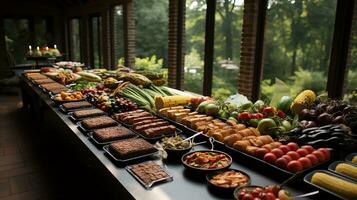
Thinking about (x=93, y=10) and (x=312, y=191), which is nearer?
(x=312, y=191)

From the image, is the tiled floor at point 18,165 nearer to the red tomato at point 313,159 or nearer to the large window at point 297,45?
the red tomato at point 313,159

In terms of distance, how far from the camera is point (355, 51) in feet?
9.99

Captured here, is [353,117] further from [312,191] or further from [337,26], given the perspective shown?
[337,26]

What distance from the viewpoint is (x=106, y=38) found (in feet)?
26.8

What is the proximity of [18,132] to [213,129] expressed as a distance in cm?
395

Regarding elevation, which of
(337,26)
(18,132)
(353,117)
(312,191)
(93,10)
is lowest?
(18,132)

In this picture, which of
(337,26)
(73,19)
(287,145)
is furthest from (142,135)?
(73,19)

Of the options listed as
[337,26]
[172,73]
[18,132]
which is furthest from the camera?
[172,73]

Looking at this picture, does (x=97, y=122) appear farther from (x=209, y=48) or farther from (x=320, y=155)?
(x=209, y=48)

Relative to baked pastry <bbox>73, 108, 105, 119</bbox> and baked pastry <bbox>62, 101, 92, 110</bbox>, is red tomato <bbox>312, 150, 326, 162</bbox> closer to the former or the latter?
baked pastry <bbox>73, 108, 105, 119</bbox>

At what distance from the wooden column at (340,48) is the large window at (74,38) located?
9.56 m

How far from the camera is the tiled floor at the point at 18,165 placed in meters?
2.94

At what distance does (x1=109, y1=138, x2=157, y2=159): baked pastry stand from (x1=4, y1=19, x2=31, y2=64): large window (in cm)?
1059

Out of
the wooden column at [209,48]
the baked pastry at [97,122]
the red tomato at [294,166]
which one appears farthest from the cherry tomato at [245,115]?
the wooden column at [209,48]
